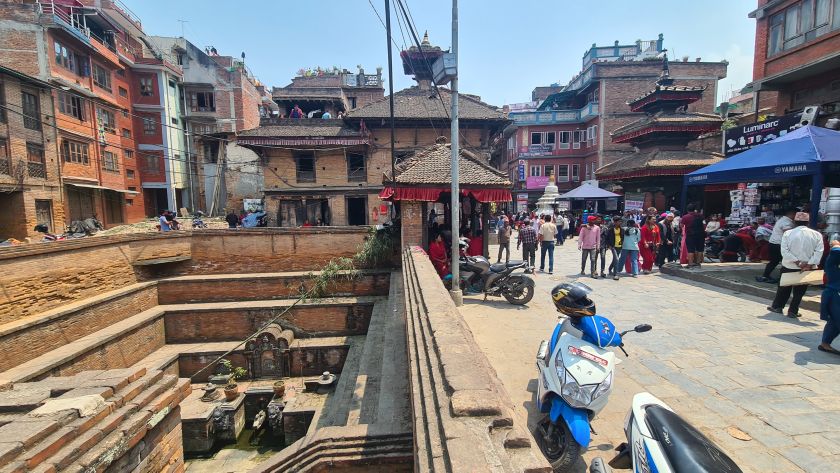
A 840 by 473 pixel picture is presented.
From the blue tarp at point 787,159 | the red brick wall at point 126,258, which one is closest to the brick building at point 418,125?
the red brick wall at point 126,258

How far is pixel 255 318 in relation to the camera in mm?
11312

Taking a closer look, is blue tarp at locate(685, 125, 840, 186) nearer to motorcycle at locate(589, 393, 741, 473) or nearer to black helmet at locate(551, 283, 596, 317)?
black helmet at locate(551, 283, 596, 317)

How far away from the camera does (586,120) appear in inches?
1246

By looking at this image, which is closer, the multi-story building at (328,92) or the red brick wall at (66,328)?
the red brick wall at (66,328)

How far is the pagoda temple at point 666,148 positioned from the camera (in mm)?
17594

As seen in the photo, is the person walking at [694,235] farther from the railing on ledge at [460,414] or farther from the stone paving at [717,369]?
the railing on ledge at [460,414]

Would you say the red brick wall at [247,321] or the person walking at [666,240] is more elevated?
the person walking at [666,240]

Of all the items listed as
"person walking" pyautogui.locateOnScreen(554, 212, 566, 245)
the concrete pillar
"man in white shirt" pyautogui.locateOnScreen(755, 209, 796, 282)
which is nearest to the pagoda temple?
"person walking" pyautogui.locateOnScreen(554, 212, 566, 245)

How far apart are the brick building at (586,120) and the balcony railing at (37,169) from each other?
3051 cm

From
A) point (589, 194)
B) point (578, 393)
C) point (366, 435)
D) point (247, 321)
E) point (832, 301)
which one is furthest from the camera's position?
point (589, 194)

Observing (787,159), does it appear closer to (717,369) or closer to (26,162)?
(717,369)

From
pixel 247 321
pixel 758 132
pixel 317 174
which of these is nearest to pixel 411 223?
pixel 247 321

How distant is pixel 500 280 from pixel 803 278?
5.02 meters

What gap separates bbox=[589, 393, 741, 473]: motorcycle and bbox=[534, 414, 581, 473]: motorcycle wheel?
1.76ft
